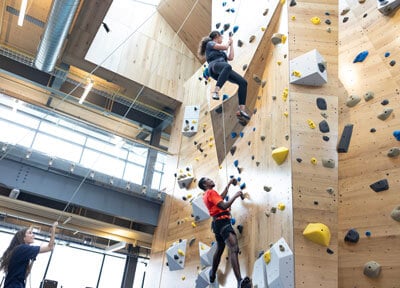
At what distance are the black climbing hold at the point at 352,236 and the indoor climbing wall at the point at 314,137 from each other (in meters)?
0.37

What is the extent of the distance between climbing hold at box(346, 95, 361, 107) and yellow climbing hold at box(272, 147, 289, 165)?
1038mm

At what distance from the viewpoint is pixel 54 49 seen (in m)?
6.25

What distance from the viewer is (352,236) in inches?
132

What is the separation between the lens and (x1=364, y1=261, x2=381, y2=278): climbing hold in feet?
9.94

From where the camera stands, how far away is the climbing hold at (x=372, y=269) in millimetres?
3029

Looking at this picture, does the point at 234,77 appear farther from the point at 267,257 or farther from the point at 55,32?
the point at 55,32

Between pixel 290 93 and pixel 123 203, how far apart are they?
4496 mm

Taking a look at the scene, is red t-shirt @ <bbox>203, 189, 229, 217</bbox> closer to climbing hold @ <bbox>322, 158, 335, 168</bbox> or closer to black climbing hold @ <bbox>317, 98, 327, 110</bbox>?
climbing hold @ <bbox>322, 158, 335, 168</bbox>

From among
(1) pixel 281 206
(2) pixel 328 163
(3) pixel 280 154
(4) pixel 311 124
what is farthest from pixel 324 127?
(1) pixel 281 206

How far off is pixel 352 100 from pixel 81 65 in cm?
548

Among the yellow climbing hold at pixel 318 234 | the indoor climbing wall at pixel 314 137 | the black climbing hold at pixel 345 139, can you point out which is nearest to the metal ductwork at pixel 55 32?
the indoor climbing wall at pixel 314 137

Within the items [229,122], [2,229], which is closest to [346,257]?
[229,122]

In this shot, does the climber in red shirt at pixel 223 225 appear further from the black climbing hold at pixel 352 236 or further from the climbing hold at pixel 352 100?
the climbing hold at pixel 352 100

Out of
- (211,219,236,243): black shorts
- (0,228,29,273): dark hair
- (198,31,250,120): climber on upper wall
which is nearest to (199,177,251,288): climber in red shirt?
(211,219,236,243): black shorts
